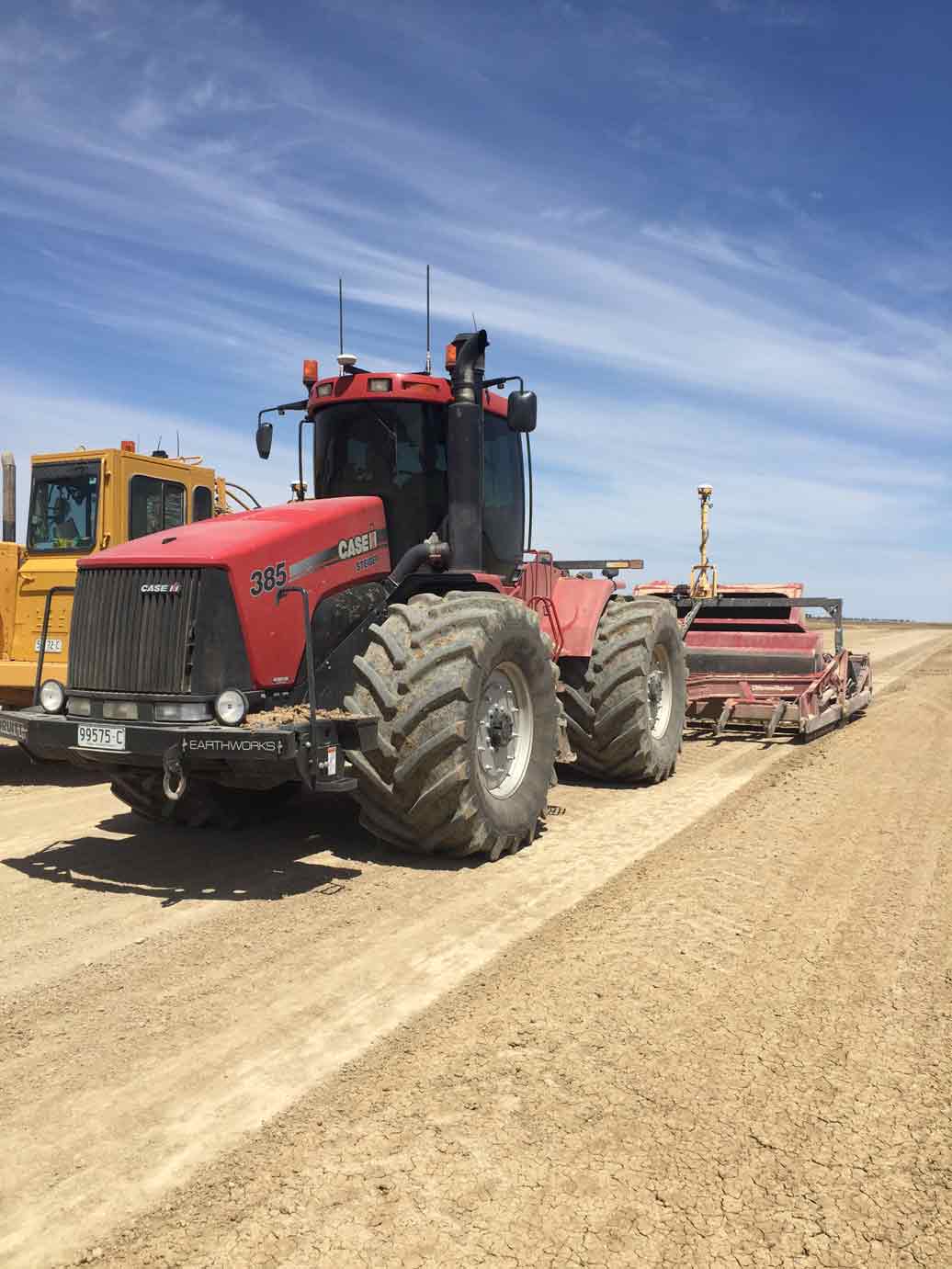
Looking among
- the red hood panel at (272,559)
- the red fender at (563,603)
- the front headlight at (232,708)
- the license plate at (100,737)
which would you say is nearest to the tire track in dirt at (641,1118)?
the front headlight at (232,708)

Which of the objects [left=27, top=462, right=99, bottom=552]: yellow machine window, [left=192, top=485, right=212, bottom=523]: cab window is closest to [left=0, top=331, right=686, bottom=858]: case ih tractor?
[left=27, top=462, right=99, bottom=552]: yellow machine window

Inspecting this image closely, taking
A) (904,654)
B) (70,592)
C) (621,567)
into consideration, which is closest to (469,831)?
(621,567)

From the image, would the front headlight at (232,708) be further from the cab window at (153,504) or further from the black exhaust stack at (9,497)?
the black exhaust stack at (9,497)

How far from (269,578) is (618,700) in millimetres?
3260

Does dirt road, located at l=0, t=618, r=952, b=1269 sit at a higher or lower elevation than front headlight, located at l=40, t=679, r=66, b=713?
lower

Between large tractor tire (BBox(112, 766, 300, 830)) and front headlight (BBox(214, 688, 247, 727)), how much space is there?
3.76 feet

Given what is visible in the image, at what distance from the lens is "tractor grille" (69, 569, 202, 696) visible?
209 inches

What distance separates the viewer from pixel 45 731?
538 cm

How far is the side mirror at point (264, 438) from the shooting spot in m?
7.30

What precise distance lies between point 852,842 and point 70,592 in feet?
22.1

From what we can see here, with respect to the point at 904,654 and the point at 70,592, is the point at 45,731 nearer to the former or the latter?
the point at 70,592

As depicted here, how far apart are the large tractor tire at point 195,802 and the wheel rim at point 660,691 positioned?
3.35m

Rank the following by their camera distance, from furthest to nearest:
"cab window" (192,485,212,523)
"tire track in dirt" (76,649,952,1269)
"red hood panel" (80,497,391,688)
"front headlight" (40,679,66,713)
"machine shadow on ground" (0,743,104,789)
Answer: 1. "cab window" (192,485,212,523)
2. "machine shadow on ground" (0,743,104,789)
3. "front headlight" (40,679,66,713)
4. "red hood panel" (80,497,391,688)
5. "tire track in dirt" (76,649,952,1269)

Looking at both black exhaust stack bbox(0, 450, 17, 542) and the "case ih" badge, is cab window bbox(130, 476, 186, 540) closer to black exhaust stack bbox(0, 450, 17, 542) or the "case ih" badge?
black exhaust stack bbox(0, 450, 17, 542)
